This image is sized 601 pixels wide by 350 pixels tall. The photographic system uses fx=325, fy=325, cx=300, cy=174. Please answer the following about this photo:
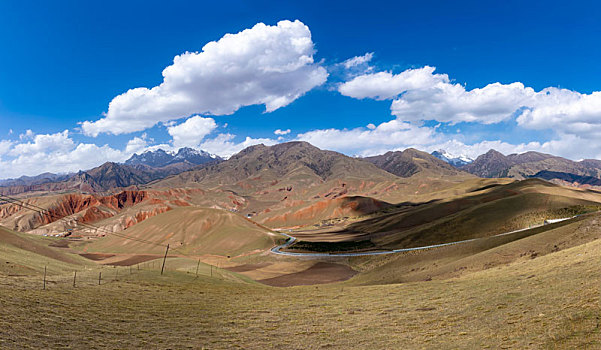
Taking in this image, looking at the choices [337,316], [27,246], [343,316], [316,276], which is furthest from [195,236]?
[343,316]

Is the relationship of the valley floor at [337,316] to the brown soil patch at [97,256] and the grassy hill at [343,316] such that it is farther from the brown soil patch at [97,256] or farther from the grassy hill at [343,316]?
the brown soil patch at [97,256]

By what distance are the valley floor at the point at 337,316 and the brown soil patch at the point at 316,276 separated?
39457 millimetres

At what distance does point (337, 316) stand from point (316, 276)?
53260mm

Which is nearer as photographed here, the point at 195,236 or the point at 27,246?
the point at 27,246

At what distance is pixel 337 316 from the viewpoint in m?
26.9

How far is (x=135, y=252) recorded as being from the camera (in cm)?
13850

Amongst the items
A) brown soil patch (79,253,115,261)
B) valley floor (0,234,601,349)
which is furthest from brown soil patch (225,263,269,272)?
brown soil patch (79,253,115,261)

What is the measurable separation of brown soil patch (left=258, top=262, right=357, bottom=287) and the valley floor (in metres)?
39.5

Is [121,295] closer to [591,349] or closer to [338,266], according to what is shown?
[591,349]

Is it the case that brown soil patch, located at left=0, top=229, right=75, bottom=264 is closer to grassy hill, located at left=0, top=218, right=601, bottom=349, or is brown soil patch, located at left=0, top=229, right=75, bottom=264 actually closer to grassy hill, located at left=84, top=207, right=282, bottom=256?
grassy hill, located at left=0, top=218, right=601, bottom=349

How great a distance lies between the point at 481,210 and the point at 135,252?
134 metres

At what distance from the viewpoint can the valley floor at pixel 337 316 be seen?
16906 millimetres

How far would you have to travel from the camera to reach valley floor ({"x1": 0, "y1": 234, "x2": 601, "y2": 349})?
1691 centimetres

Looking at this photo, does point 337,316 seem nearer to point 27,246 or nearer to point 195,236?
point 27,246
